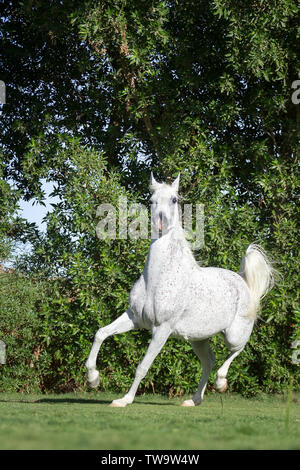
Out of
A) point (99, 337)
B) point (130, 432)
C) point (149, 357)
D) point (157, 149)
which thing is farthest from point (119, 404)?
point (157, 149)

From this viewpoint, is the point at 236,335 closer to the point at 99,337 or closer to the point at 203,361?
the point at 203,361

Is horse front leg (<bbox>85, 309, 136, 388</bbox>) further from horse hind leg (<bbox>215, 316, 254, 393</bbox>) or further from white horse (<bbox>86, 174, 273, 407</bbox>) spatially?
horse hind leg (<bbox>215, 316, 254, 393</bbox>)

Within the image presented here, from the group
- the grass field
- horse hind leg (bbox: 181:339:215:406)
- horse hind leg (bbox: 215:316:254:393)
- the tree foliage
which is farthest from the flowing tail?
the grass field

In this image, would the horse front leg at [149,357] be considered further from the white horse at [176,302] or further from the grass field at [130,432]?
the grass field at [130,432]

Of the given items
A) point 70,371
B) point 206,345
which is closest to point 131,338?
point 70,371

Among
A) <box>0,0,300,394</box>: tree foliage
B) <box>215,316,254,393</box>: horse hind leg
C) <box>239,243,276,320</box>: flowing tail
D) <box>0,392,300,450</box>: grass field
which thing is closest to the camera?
<box>0,392,300,450</box>: grass field

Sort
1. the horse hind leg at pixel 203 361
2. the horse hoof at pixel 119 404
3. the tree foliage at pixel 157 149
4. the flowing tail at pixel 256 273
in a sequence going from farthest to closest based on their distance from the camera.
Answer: the tree foliage at pixel 157 149
the flowing tail at pixel 256 273
the horse hind leg at pixel 203 361
the horse hoof at pixel 119 404

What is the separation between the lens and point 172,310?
643 cm

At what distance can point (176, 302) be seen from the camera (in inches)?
255

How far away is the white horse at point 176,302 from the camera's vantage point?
6336 millimetres

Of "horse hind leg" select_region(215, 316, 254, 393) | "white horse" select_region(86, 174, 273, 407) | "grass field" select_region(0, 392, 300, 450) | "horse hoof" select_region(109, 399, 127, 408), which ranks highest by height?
"white horse" select_region(86, 174, 273, 407)

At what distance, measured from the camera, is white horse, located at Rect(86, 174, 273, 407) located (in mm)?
6336

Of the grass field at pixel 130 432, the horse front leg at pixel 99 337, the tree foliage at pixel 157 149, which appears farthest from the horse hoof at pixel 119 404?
the tree foliage at pixel 157 149

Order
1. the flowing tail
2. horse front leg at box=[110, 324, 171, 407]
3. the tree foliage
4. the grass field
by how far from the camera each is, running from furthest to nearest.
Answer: the tree foliage
the flowing tail
horse front leg at box=[110, 324, 171, 407]
the grass field
